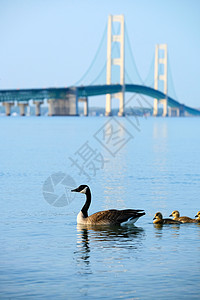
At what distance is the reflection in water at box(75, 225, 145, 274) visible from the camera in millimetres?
9891

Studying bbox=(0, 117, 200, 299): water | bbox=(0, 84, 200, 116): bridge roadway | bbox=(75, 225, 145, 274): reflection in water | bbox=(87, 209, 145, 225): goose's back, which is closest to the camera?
bbox=(0, 117, 200, 299): water

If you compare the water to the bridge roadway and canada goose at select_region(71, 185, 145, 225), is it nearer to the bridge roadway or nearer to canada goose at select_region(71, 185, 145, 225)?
canada goose at select_region(71, 185, 145, 225)

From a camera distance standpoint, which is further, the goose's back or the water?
the goose's back

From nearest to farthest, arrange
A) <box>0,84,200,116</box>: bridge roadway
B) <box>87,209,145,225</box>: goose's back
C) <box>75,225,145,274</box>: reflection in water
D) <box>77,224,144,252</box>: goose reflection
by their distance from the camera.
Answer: <box>75,225,145,274</box>: reflection in water → <box>77,224,144,252</box>: goose reflection → <box>87,209,145,225</box>: goose's back → <box>0,84,200,116</box>: bridge roadway

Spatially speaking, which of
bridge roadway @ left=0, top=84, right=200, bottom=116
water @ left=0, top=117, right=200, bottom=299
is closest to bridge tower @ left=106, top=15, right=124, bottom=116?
bridge roadway @ left=0, top=84, right=200, bottom=116

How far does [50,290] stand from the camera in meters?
8.02

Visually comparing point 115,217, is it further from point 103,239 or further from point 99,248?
point 99,248

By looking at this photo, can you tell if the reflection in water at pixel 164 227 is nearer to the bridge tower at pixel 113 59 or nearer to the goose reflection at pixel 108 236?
the goose reflection at pixel 108 236

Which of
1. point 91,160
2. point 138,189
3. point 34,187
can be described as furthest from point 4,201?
point 91,160

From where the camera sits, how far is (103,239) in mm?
11102

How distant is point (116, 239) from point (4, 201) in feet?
17.0

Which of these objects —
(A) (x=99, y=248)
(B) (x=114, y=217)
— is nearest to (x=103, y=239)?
(A) (x=99, y=248)

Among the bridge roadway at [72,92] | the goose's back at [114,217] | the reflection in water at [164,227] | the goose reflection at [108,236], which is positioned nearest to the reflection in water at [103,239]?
the goose reflection at [108,236]

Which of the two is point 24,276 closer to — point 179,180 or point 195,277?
point 195,277
